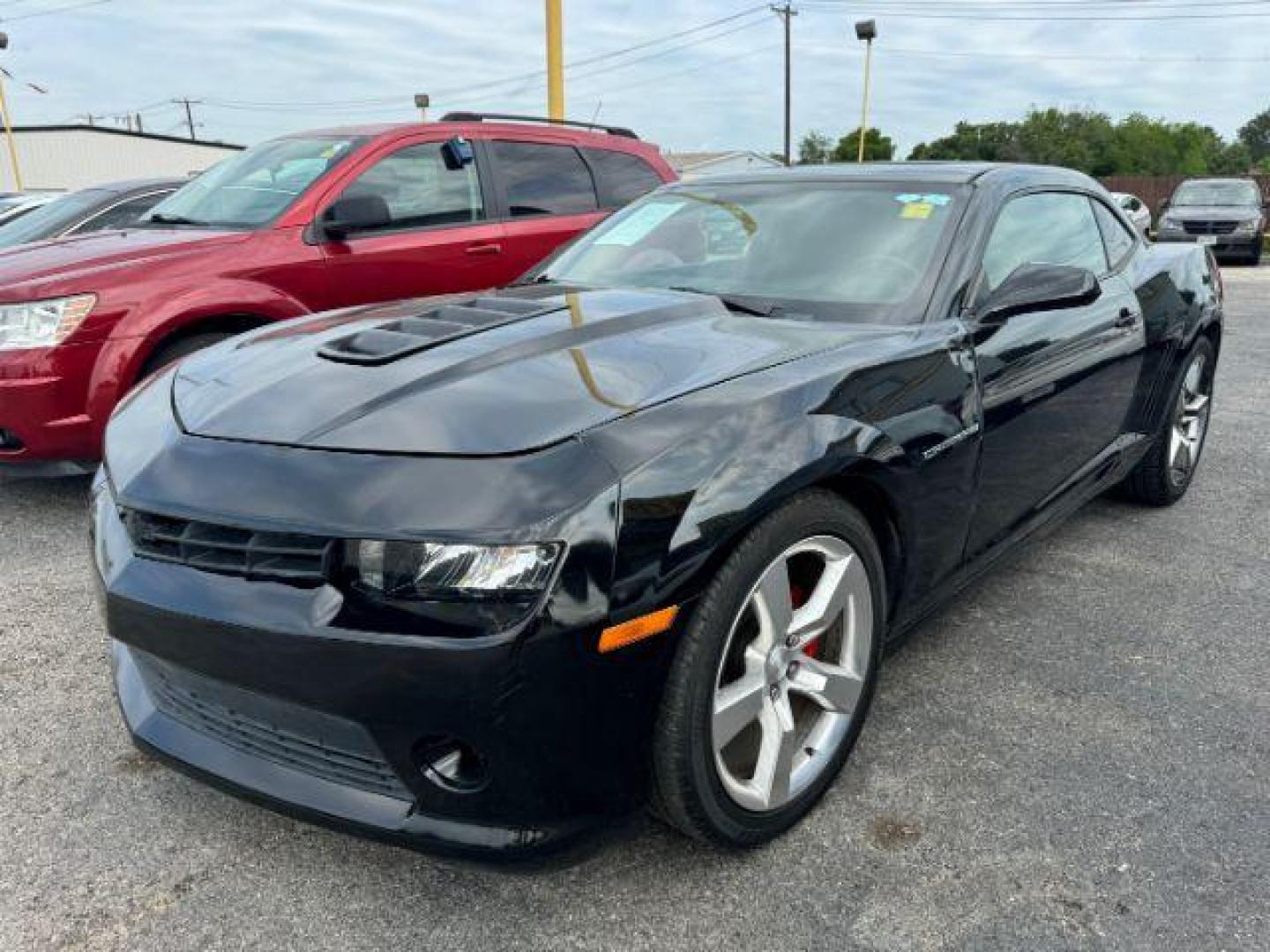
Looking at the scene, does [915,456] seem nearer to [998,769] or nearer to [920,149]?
[998,769]

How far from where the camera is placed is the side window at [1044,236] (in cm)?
292

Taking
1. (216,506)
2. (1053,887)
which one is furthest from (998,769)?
(216,506)

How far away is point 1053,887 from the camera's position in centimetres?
196

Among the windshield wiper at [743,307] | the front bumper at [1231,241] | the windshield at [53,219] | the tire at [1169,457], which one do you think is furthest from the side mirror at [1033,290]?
the front bumper at [1231,241]

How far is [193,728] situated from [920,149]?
67.5 meters

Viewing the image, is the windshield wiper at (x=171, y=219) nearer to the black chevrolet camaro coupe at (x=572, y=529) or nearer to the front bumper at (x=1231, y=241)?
the black chevrolet camaro coupe at (x=572, y=529)

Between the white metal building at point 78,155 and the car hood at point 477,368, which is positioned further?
the white metal building at point 78,155

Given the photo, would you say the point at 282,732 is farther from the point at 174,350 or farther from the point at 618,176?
the point at 618,176

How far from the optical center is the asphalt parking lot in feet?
6.06

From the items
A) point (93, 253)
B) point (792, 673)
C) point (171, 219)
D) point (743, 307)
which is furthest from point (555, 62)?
point (792, 673)

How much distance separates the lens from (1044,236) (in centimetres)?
329

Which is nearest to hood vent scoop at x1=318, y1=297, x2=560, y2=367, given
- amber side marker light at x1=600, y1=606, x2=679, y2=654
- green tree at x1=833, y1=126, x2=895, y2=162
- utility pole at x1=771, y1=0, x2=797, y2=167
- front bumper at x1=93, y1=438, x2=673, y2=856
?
front bumper at x1=93, y1=438, x2=673, y2=856

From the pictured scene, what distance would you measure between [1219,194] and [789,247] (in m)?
19.5

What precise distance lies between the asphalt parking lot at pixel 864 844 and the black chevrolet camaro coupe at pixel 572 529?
7.8 inches
